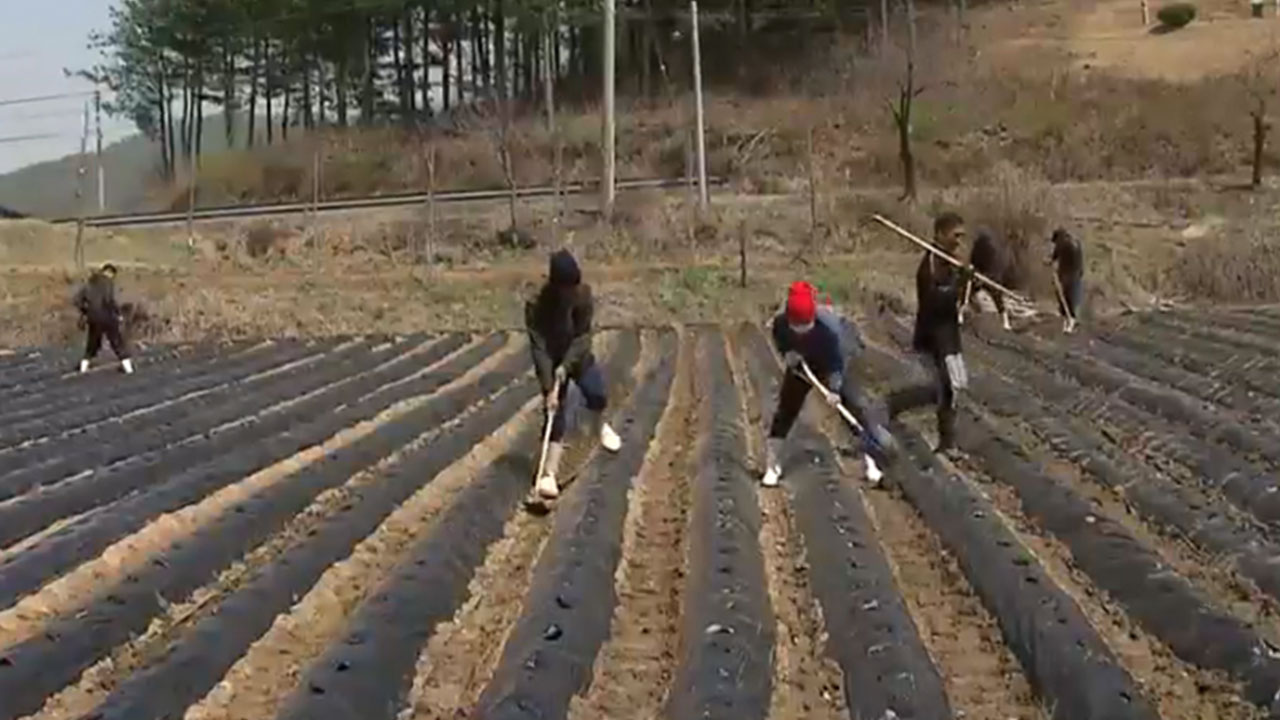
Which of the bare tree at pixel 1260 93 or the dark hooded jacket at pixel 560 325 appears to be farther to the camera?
the bare tree at pixel 1260 93

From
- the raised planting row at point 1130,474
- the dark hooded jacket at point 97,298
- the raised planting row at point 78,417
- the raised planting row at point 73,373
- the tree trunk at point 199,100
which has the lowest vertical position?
the raised planting row at point 1130,474

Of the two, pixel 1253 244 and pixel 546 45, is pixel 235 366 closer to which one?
pixel 1253 244

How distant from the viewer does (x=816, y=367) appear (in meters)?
7.39

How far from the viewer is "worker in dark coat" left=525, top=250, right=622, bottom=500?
7.25 metres

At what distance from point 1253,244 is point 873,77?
2001 cm

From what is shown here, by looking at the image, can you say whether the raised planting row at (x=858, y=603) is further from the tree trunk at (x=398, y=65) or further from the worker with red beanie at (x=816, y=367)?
the tree trunk at (x=398, y=65)

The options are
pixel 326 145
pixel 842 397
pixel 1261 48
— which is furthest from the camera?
pixel 326 145

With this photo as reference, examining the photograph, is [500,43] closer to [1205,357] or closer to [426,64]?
[426,64]

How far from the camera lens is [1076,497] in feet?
22.6

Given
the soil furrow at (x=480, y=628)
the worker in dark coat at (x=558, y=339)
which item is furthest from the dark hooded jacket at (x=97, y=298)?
the worker in dark coat at (x=558, y=339)

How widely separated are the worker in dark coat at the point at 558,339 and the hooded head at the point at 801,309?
94 cm

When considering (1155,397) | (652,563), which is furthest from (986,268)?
(652,563)

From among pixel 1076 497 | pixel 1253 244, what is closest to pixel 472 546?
pixel 1076 497

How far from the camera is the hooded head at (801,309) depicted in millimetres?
7195
